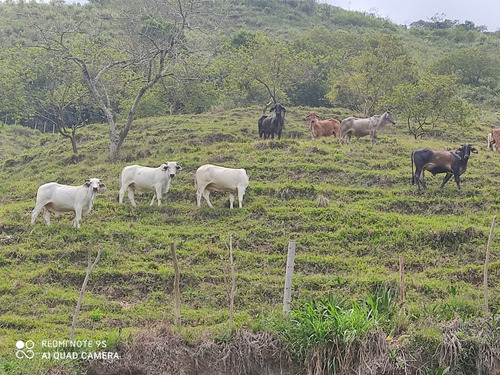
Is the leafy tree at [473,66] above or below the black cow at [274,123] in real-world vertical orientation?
above

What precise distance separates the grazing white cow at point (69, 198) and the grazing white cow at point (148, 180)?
1.84 m


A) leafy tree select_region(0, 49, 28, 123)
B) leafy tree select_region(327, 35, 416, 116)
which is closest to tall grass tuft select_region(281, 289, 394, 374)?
leafy tree select_region(327, 35, 416, 116)

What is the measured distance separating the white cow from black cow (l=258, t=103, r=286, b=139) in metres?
7.52

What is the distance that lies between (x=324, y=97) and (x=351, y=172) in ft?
76.3

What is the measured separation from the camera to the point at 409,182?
17.2 m

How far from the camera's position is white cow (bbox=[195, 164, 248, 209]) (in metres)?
15.2

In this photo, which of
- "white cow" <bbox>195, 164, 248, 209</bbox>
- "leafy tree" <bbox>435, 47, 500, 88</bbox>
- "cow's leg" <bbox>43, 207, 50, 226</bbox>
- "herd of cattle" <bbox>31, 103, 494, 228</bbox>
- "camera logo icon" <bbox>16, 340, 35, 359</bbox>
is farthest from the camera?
"leafy tree" <bbox>435, 47, 500, 88</bbox>

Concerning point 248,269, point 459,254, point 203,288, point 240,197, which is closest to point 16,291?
point 203,288

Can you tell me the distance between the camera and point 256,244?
13062 mm

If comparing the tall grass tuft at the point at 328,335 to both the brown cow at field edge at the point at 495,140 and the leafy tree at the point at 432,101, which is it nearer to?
the brown cow at field edge at the point at 495,140

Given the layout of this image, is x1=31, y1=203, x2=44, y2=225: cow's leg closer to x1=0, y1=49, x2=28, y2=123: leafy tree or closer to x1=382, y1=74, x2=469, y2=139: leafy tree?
x1=0, y1=49, x2=28, y2=123: leafy tree

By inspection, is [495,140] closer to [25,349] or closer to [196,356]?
[196,356]

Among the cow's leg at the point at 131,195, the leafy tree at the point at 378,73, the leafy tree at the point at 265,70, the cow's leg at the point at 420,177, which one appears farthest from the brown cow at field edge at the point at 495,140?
the cow's leg at the point at 131,195

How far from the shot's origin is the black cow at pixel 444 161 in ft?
52.5
